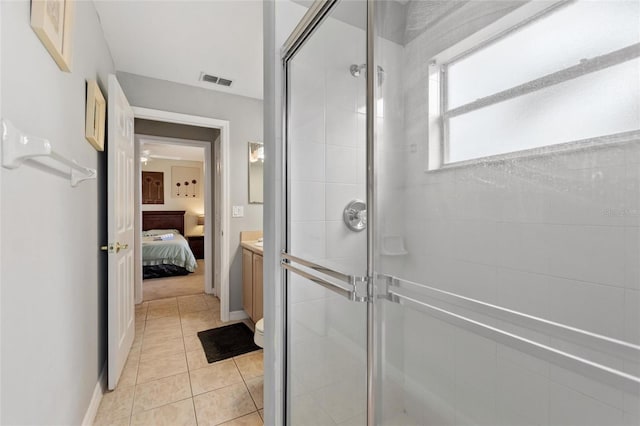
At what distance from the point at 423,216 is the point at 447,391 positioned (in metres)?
0.50

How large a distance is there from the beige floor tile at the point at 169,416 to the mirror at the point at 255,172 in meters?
1.94

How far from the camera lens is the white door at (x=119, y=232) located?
6.11 ft

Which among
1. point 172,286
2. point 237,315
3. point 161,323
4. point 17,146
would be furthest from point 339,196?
point 172,286

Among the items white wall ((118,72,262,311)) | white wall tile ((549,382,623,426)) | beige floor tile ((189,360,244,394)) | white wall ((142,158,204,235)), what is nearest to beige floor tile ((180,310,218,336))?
white wall ((118,72,262,311))

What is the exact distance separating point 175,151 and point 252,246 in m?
4.63

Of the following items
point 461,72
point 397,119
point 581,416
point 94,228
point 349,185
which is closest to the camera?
point 581,416

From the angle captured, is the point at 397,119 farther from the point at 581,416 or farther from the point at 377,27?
the point at 581,416

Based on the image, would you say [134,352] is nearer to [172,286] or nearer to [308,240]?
[172,286]

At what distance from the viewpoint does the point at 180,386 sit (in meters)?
1.93

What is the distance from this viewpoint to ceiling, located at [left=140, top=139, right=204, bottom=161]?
5823mm

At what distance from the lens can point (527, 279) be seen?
615 mm

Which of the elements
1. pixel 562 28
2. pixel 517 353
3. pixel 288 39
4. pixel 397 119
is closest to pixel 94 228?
pixel 288 39

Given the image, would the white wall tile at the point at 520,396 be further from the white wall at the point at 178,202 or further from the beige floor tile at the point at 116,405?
the white wall at the point at 178,202

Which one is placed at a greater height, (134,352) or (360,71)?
(360,71)
